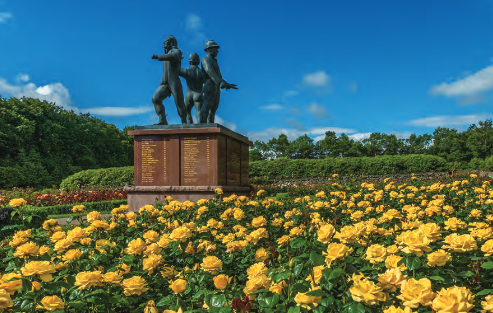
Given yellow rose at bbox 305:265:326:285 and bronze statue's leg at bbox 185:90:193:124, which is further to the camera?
bronze statue's leg at bbox 185:90:193:124

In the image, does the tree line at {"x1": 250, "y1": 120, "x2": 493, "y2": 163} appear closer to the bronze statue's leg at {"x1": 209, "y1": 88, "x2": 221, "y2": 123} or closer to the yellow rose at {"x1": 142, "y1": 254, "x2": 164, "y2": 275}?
the bronze statue's leg at {"x1": 209, "y1": 88, "x2": 221, "y2": 123}

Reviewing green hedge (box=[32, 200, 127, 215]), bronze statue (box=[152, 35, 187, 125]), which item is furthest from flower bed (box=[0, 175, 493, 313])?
green hedge (box=[32, 200, 127, 215])

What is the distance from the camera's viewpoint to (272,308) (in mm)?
1508

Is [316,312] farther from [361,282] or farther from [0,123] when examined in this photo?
[0,123]

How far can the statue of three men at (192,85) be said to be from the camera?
30.4ft

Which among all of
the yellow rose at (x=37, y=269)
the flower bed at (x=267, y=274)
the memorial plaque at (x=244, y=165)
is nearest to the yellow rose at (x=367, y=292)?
the flower bed at (x=267, y=274)

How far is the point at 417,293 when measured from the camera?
1303mm

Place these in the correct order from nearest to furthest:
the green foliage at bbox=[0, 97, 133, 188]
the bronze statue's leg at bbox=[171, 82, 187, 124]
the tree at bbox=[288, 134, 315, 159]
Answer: the bronze statue's leg at bbox=[171, 82, 187, 124] → the green foliage at bbox=[0, 97, 133, 188] → the tree at bbox=[288, 134, 315, 159]

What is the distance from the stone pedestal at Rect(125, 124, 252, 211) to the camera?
8.34m

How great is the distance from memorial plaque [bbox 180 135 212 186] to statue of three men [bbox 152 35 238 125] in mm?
1165

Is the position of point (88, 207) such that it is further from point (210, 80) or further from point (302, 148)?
point (302, 148)

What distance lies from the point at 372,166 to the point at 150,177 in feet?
58.5

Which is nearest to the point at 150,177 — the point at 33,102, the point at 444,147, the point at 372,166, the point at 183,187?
the point at 183,187

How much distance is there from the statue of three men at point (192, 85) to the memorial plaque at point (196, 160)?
117cm
